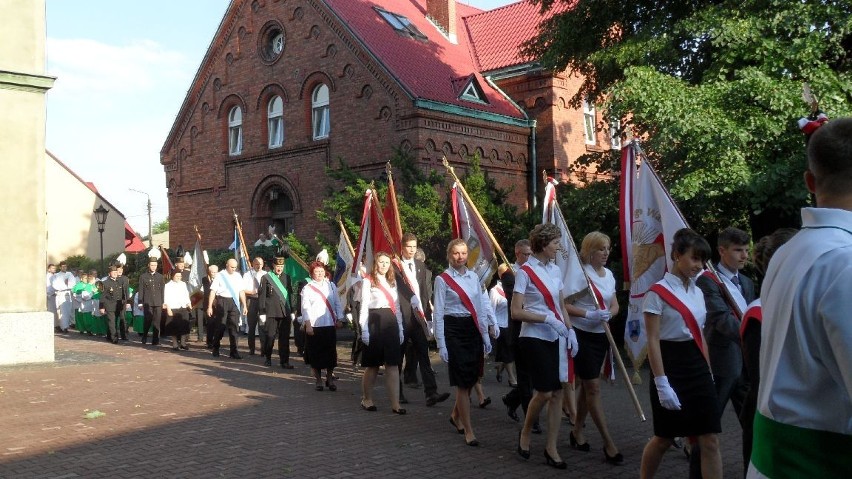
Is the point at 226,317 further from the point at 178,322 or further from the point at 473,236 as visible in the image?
the point at 473,236

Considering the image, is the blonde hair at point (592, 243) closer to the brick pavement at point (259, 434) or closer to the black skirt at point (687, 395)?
the brick pavement at point (259, 434)

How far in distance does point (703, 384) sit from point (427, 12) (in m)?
27.8

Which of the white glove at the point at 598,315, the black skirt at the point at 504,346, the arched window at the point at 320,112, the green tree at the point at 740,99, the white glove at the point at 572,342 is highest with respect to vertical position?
A: the arched window at the point at 320,112

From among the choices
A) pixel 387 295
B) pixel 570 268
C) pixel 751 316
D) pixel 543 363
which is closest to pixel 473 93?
pixel 387 295

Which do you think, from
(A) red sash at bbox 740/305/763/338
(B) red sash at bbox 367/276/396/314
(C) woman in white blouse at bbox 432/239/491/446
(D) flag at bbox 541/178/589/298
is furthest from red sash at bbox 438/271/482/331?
(A) red sash at bbox 740/305/763/338

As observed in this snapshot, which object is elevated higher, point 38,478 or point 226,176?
point 226,176

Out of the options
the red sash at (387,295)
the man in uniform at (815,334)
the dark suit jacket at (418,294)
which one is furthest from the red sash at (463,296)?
the man in uniform at (815,334)

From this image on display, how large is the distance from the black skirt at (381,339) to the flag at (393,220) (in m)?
1.25

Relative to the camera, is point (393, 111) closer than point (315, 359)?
No

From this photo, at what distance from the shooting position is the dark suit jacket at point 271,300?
15562 mm

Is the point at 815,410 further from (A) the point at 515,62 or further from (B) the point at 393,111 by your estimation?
(A) the point at 515,62

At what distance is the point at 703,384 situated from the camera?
18.0 ft

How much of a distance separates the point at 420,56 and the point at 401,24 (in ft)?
6.81

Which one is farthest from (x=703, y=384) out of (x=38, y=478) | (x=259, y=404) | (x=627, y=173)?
(x=259, y=404)
